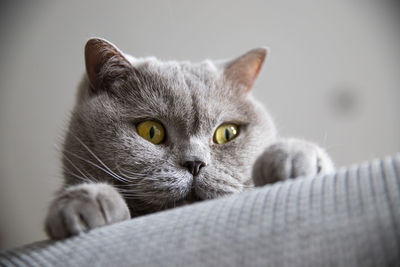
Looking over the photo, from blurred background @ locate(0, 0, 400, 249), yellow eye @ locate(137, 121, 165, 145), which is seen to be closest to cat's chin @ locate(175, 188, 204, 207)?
yellow eye @ locate(137, 121, 165, 145)

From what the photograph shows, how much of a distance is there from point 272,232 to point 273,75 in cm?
185

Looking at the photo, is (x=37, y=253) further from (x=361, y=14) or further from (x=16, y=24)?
(x=361, y=14)

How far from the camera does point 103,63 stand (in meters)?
1.03

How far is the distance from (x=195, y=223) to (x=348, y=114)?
198 centimetres

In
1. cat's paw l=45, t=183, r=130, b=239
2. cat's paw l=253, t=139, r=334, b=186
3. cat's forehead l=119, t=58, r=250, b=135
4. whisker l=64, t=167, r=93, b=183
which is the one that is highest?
cat's forehead l=119, t=58, r=250, b=135

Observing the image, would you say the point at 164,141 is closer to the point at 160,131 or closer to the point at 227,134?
the point at 160,131

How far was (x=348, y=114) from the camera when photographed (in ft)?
7.43

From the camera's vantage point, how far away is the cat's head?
2.91 feet

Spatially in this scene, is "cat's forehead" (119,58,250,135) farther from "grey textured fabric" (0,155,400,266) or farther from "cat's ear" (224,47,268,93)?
"grey textured fabric" (0,155,400,266)

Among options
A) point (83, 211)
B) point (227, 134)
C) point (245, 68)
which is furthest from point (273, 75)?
point (83, 211)

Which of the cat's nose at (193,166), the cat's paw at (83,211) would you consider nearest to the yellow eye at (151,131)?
the cat's nose at (193,166)

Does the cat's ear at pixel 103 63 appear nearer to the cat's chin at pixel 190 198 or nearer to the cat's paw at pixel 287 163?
the cat's chin at pixel 190 198

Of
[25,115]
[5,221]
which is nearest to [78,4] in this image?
[25,115]

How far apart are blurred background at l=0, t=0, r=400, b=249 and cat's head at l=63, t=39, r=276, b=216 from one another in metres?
0.89
